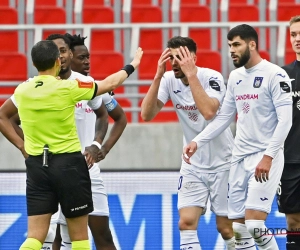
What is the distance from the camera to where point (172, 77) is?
24.9 ft

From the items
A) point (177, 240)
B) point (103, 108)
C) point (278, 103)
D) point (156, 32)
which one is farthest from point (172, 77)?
point (156, 32)

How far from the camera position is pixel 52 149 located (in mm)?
6340

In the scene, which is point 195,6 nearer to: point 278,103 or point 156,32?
point 156,32

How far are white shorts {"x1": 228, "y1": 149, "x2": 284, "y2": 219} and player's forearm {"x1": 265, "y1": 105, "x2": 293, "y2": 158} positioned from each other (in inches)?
7.4

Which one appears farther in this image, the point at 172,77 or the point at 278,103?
the point at 172,77

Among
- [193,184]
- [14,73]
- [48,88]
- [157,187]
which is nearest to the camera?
[48,88]

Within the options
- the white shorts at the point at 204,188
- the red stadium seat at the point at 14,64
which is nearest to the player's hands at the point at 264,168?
the white shorts at the point at 204,188

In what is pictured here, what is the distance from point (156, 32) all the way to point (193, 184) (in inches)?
170

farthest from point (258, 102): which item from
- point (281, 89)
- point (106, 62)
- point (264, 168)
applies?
point (106, 62)

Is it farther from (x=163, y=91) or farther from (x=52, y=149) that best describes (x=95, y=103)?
(x=52, y=149)

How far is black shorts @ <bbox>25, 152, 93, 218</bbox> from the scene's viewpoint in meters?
6.32

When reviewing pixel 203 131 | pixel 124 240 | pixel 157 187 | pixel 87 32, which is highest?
pixel 87 32

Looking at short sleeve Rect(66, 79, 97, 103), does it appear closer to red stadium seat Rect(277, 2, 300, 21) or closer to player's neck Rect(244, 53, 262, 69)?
player's neck Rect(244, 53, 262, 69)

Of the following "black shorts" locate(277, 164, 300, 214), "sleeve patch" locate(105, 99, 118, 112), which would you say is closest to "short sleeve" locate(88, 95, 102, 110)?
"sleeve patch" locate(105, 99, 118, 112)
